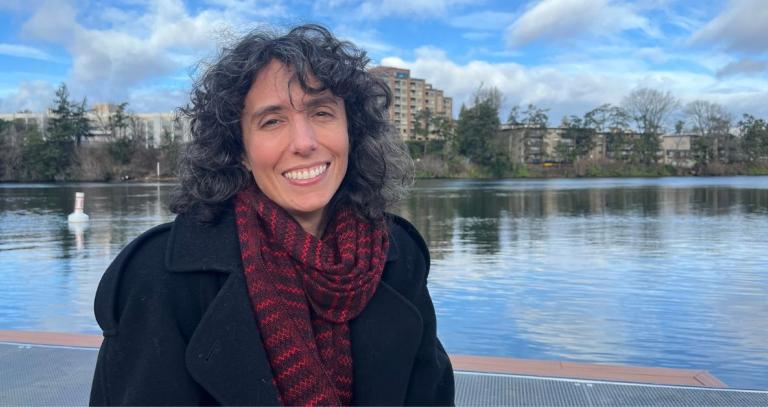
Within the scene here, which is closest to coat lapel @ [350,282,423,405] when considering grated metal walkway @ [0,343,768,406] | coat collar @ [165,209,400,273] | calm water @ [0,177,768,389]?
coat collar @ [165,209,400,273]

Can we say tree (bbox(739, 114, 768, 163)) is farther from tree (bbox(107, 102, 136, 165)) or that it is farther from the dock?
the dock

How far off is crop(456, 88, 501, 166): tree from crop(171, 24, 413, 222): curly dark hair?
59.8 meters

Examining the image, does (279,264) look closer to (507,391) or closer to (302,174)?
(302,174)

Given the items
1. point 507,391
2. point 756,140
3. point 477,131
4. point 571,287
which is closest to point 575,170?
point 477,131

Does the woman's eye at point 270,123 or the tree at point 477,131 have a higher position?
the tree at point 477,131

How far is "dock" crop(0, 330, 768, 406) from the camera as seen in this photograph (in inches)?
119

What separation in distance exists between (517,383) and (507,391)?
14 cm

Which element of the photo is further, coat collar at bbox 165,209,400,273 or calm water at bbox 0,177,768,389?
calm water at bbox 0,177,768,389

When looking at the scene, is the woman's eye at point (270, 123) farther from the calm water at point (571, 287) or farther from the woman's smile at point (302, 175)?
the calm water at point (571, 287)

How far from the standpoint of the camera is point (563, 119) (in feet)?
232

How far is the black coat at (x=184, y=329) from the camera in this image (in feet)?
4.58

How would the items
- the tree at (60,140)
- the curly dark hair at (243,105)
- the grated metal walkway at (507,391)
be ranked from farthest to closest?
the tree at (60,140), the grated metal walkway at (507,391), the curly dark hair at (243,105)

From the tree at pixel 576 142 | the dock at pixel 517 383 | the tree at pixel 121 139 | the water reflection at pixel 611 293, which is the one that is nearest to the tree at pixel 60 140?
the tree at pixel 121 139

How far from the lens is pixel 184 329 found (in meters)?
1.45
